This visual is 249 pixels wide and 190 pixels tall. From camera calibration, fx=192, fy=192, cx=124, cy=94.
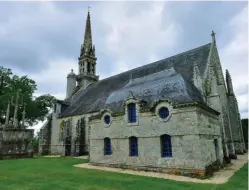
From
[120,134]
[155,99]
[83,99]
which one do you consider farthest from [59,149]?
[155,99]

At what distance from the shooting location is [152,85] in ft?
50.2

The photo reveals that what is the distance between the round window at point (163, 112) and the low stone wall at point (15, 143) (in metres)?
18.5

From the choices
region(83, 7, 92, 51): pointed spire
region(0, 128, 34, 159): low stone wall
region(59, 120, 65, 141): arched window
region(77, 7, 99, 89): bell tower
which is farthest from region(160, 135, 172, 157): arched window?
region(83, 7, 92, 51): pointed spire

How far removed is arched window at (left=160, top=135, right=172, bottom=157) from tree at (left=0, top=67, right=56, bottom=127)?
30.5m

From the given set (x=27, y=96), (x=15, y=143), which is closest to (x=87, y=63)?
(x=27, y=96)

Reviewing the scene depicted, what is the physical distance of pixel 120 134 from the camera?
49.0 ft

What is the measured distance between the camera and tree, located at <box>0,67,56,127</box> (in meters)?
37.4

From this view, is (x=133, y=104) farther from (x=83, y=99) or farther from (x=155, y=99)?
(x=83, y=99)

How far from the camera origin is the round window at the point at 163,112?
1283 centimetres

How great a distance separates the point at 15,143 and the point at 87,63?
20076mm

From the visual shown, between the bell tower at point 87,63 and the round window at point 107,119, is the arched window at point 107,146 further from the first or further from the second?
the bell tower at point 87,63

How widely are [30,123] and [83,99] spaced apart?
63.0 ft

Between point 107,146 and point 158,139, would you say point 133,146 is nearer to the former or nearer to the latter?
point 158,139

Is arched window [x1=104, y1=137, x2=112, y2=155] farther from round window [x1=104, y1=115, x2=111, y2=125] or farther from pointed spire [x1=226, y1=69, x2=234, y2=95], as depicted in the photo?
pointed spire [x1=226, y1=69, x2=234, y2=95]
